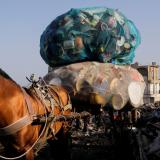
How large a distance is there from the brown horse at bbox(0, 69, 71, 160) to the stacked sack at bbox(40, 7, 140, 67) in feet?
4.20

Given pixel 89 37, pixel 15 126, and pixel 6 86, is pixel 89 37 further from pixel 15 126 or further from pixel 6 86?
pixel 15 126

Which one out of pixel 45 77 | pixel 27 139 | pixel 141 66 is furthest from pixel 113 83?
pixel 141 66

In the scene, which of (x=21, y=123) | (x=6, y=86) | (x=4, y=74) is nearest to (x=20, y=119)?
(x=21, y=123)

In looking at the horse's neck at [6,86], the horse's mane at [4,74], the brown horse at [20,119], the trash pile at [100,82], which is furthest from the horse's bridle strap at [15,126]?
the trash pile at [100,82]

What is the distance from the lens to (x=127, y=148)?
795 cm

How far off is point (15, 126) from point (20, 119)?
120 mm

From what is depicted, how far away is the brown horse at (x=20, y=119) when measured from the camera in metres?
5.04

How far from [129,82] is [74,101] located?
994 mm

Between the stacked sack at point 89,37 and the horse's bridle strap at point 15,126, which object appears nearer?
the horse's bridle strap at point 15,126

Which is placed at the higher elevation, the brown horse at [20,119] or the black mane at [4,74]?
the black mane at [4,74]

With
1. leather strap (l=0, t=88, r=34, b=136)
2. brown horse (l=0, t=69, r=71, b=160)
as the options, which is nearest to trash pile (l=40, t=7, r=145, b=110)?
brown horse (l=0, t=69, r=71, b=160)

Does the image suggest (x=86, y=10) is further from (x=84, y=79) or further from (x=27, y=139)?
(x=27, y=139)

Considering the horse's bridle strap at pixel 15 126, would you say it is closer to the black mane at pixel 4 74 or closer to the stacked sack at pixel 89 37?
the black mane at pixel 4 74

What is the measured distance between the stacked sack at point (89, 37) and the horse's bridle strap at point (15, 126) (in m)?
2.03
